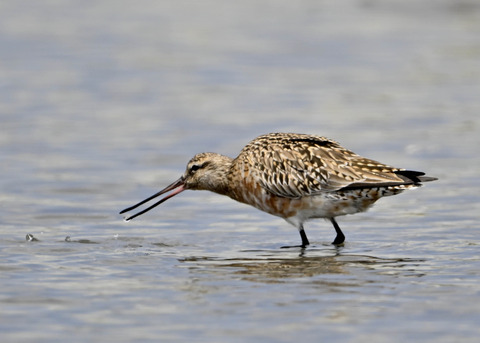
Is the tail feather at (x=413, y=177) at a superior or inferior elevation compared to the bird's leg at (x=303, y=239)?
superior

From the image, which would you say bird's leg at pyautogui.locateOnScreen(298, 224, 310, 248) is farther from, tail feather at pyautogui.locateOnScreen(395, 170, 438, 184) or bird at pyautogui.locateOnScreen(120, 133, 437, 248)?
tail feather at pyautogui.locateOnScreen(395, 170, 438, 184)

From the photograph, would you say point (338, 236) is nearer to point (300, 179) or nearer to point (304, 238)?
point (304, 238)

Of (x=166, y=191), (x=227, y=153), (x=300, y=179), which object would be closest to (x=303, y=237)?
(x=300, y=179)

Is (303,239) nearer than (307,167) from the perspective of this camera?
Yes

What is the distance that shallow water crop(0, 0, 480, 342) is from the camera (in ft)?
23.4

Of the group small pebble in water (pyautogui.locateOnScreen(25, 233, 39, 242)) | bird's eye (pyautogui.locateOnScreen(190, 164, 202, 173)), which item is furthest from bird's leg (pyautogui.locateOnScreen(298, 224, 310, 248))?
small pebble in water (pyautogui.locateOnScreen(25, 233, 39, 242))

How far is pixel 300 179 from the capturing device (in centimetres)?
970

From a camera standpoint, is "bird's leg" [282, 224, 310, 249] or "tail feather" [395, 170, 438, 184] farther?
"bird's leg" [282, 224, 310, 249]

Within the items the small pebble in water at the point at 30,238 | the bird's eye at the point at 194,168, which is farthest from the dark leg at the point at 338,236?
the small pebble in water at the point at 30,238

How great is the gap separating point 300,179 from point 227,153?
10.8 ft

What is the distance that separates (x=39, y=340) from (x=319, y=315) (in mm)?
1707

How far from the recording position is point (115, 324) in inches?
267

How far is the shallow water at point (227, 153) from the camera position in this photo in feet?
23.4

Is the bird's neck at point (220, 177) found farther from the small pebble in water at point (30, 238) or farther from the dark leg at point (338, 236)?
the small pebble in water at point (30, 238)
